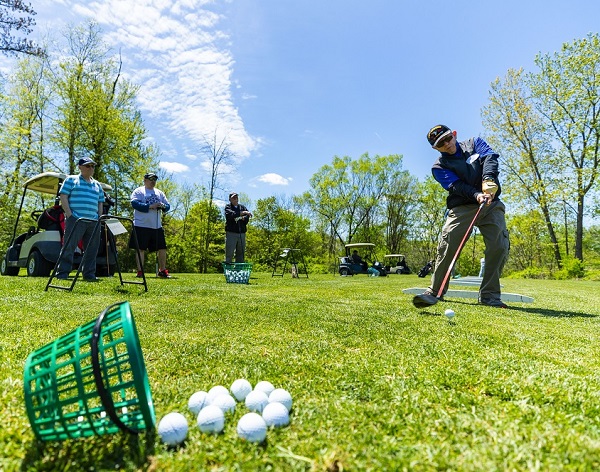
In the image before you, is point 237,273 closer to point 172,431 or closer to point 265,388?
point 265,388

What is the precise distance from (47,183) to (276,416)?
9.82 metres

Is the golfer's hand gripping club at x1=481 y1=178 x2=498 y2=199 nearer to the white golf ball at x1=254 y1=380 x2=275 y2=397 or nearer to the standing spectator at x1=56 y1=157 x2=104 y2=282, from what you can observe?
the white golf ball at x1=254 y1=380 x2=275 y2=397

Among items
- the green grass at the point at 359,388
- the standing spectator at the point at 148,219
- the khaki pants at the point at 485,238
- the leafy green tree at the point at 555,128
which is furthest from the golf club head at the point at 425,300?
the leafy green tree at the point at 555,128

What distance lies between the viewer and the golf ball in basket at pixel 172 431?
123 centimetres

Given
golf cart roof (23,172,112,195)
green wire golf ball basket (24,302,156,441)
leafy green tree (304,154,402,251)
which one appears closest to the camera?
green wire golf ball basket (24,302,156,441)

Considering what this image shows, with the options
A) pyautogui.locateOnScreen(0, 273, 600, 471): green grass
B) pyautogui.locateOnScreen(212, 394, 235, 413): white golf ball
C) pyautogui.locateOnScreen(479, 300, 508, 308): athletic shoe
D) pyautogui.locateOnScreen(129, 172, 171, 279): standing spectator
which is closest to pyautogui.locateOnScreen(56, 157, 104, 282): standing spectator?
pyautogui.locateOnScreen(129, 172, 171, 279): standing spectator

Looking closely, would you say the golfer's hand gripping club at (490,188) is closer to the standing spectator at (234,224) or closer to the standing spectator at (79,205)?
the standing spectator at (79,205)

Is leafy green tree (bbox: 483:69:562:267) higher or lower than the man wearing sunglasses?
higher

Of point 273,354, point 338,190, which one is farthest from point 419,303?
point 338,190

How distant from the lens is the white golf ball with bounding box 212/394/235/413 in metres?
1.45

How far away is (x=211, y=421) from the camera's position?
1.32 metres

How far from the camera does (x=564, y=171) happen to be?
23.2 m

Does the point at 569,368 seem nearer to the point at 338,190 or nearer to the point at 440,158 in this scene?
the point at 440,158

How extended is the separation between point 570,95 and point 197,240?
26296 millimetres
